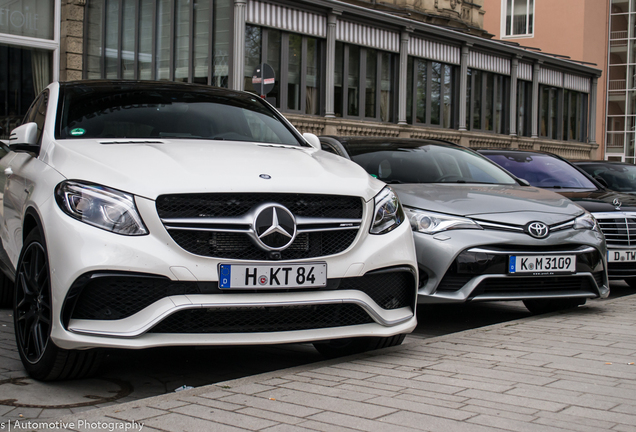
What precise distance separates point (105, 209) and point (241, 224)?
653 mm

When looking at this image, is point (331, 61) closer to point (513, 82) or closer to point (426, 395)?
point (513, 82)

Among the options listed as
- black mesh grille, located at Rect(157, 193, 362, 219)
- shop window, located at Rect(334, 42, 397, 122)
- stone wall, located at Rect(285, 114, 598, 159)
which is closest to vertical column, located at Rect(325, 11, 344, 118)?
stone wall, located at Rect(285, 114, 598, 159)

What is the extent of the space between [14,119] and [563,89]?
23.0 m

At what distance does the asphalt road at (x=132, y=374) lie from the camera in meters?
3.75

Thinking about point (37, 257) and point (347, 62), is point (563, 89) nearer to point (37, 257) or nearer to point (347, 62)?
point (347, 62)

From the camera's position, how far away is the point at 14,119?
17703 millimetres

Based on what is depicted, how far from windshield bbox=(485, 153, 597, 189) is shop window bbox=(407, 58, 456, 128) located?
15382mm

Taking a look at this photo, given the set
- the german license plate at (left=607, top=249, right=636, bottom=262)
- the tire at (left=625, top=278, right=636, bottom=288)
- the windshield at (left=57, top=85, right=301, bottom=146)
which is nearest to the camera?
the windshield at (left=57, top=85, right=301, bottom=146)

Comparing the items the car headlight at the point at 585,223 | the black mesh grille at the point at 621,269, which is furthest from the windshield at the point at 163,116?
the black mesh grille at the point at 621,269

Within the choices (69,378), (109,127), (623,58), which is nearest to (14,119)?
(109,127)

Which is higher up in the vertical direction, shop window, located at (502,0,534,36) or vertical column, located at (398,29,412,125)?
shop window, located at (502,0,534,36)

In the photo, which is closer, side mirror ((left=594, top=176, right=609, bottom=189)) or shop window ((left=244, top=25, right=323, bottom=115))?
side mirror ((left=594, top=176, right=609, bottom=189))

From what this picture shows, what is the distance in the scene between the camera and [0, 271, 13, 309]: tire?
21.0ft

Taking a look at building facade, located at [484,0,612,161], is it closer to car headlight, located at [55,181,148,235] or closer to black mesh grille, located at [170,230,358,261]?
black mesh grille, located at [170,230,358,261]
